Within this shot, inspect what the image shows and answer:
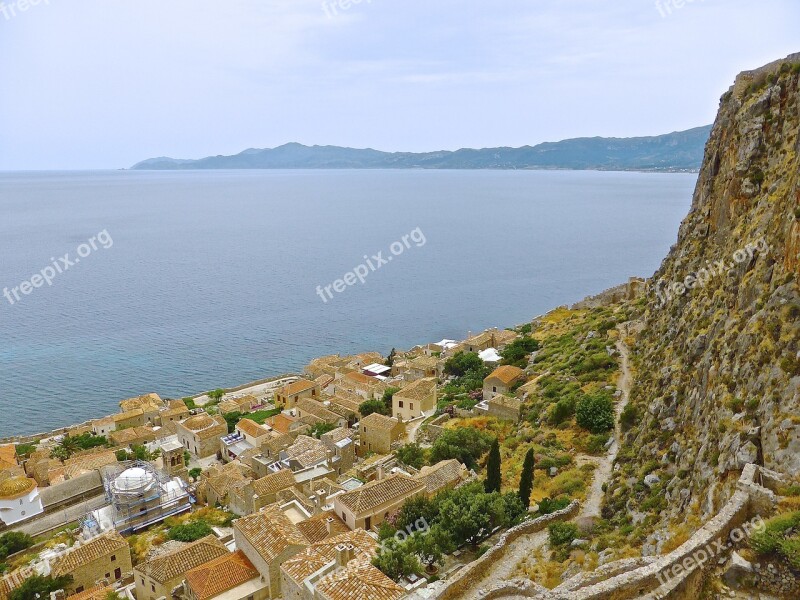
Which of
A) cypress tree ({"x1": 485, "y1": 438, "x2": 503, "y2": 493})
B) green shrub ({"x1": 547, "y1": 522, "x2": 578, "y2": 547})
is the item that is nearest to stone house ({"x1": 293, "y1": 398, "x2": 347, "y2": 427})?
cypress tree ({"x1": 485, "y1": 438, "x2": 503, "y2": 493})

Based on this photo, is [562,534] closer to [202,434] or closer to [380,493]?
[380,493]

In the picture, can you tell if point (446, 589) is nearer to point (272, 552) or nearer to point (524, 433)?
point (272, 552)

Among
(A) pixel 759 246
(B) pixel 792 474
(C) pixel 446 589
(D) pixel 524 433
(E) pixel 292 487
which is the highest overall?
(A) pixel 759 246

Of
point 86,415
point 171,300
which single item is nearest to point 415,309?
point 171,300

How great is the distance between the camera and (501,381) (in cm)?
4134

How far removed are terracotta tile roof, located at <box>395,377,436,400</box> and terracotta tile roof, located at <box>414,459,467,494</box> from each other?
528 inches

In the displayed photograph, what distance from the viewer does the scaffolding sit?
1222 inches

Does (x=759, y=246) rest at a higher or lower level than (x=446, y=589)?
higher

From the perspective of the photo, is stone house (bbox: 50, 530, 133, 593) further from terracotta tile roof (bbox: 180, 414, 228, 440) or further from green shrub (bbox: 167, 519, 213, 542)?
terracotta tile roof (bbox: 180, 414, 228, 440)

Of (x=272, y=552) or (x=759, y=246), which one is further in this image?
(x=272, y=552)

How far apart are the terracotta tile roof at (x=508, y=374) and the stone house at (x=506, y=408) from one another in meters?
3.65

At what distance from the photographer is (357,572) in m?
17.4

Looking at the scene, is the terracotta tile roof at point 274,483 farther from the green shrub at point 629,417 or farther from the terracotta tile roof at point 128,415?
the terracotta tile roof at point 128,415

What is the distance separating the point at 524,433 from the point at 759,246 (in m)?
16.8
